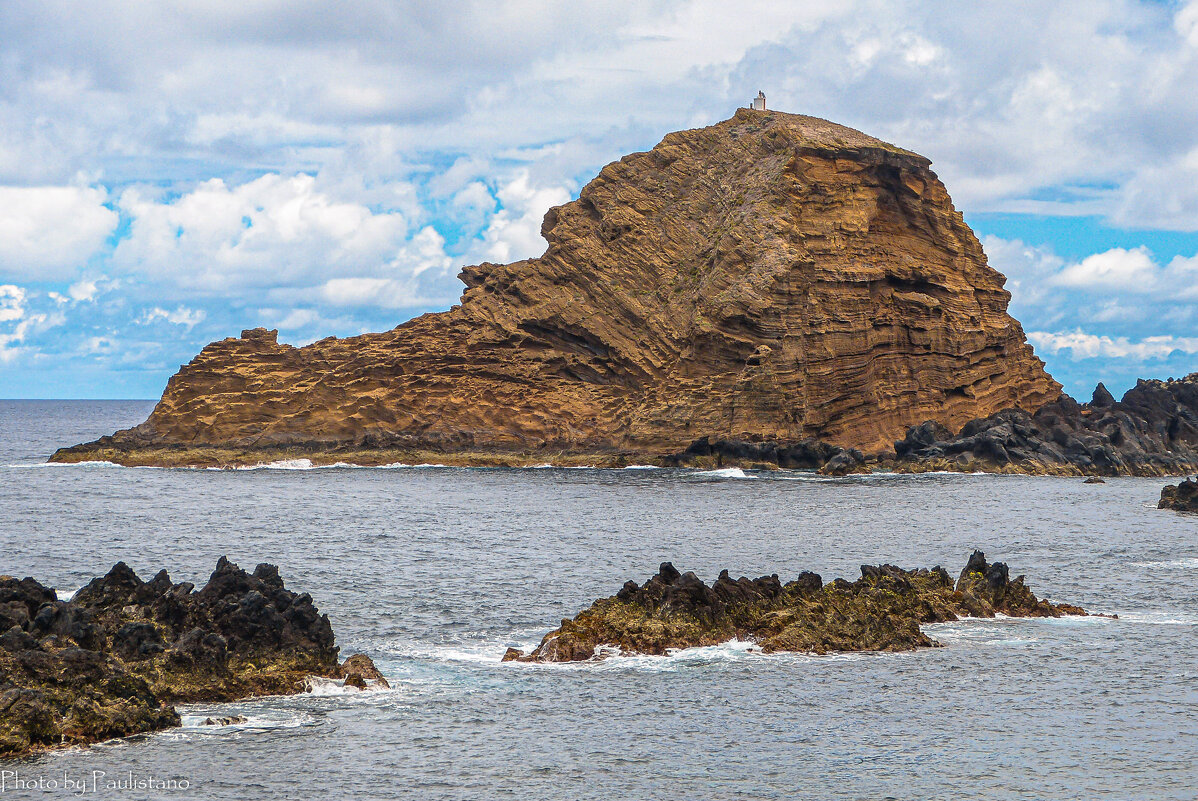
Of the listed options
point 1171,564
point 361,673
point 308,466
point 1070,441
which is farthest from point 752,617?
point 308,466

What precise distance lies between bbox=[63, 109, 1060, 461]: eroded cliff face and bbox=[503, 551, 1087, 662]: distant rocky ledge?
71.0 m

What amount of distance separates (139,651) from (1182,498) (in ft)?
218

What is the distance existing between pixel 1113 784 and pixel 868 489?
64.9 meters

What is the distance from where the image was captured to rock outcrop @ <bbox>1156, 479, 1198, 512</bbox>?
2931 inches

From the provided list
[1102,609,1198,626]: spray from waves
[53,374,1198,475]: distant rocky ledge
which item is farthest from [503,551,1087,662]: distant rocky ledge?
[53,374,1198,475]: distant rocky ledge

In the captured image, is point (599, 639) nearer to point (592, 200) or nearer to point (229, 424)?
point (229, 424)

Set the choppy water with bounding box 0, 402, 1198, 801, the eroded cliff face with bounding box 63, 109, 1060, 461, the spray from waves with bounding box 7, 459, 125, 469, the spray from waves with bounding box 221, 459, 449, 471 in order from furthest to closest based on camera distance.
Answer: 1. the spray from waves with bounding box 7, 459, 125, 469
2. the eroded cliff face with bounding box 63, 109, 1060, 461
3. the spray from waves with bounding box 221, 459, 449, 471
4. the choppy water with bounding box 0, 402, 1198, 801

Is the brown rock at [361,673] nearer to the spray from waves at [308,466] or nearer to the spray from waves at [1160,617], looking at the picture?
the spray from waves at [1160,617]

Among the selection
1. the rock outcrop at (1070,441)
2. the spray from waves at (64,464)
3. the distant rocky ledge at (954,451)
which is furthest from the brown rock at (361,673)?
the spray from waves at (64,464)

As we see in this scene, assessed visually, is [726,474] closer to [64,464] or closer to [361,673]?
[64,464]

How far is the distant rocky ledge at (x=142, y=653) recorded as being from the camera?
24219 mm

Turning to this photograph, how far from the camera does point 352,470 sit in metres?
110

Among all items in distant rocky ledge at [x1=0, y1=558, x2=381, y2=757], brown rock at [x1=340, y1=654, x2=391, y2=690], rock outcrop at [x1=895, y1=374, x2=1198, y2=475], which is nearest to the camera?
distant rocky ledge at [x1=0, y1=558, x2=381, y2=757]

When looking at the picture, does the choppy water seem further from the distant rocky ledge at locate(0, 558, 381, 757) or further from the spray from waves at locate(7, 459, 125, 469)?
the spray from waves at locate(7, 459, 125, 469)
